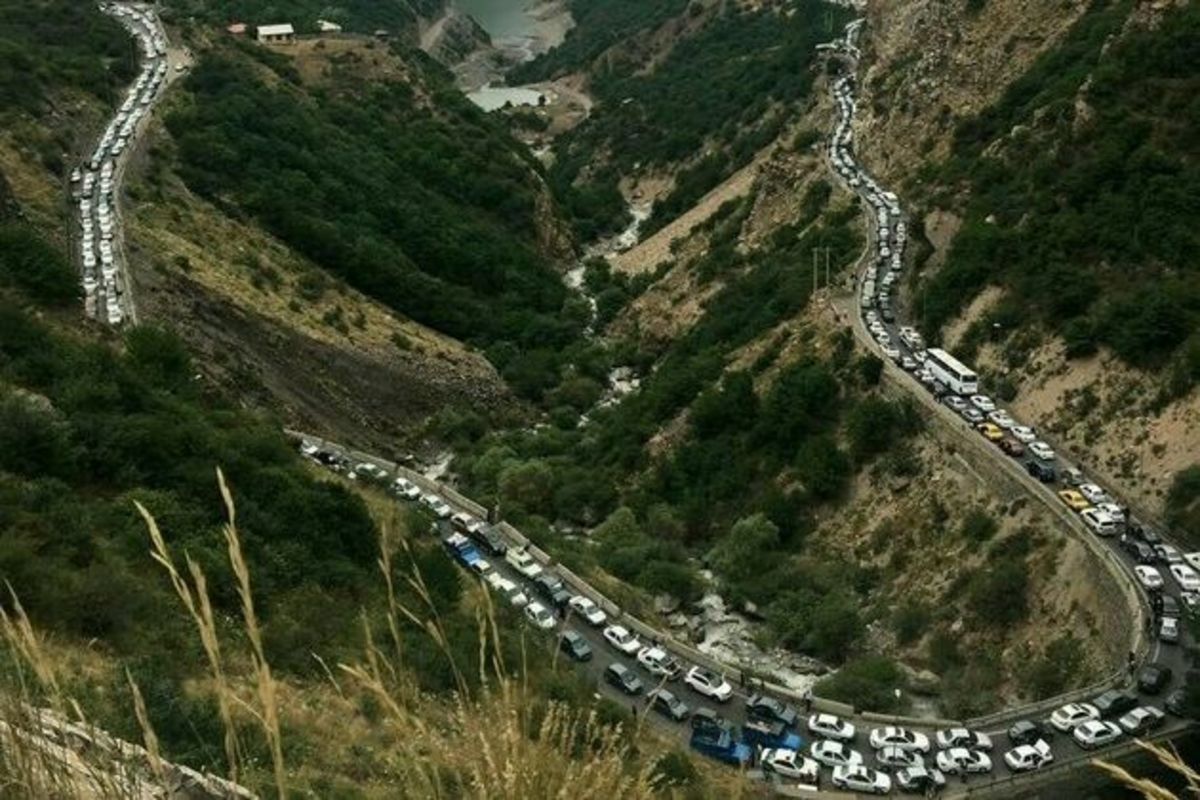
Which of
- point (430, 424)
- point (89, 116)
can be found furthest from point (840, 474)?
point (89, 116)

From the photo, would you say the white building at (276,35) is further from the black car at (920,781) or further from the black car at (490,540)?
the black car at (920,781)

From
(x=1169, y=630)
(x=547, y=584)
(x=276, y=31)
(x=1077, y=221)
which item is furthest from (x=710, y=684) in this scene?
(x=276, y=31)

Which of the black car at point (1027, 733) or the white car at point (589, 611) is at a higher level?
the black car at point (1027, 733)

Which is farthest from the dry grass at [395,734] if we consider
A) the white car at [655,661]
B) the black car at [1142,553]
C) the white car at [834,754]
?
the black car at [1142,553]

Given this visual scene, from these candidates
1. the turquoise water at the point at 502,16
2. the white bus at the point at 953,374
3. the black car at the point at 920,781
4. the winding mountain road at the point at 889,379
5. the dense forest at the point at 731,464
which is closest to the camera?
the black car at the point at 920,781

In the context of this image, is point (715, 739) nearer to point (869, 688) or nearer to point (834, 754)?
point (834, 754)

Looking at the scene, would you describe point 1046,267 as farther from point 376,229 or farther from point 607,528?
point 376,229
